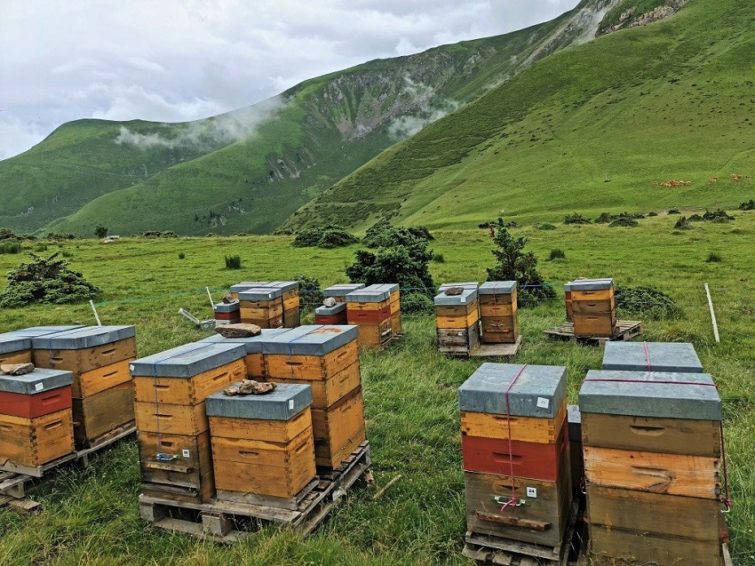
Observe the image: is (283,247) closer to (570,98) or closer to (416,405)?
(416,405)

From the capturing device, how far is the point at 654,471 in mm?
4066

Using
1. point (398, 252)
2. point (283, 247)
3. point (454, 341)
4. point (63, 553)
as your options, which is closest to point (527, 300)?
point (398, 252)

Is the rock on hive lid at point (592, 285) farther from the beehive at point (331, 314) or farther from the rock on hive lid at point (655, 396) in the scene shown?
the rock on hive lid at point (655, 396)

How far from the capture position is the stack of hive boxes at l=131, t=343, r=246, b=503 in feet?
17.8

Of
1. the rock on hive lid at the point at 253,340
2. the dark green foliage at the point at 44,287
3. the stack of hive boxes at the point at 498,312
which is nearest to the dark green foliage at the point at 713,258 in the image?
the stack of hive boxes at the point at 498,312

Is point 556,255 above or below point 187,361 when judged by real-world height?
below

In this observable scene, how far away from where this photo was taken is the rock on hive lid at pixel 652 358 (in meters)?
5.11

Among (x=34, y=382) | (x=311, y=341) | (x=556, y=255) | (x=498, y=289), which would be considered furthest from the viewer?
(x=556, y=255)

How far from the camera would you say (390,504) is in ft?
19.4

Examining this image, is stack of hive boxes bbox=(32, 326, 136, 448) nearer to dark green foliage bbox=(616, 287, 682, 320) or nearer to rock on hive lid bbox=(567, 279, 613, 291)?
rock on hive lid bbox=(567, 279, 613, 291)

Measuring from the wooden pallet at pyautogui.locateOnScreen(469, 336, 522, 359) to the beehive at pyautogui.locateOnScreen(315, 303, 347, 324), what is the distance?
352 centimetres

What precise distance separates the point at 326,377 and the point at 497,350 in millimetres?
6708

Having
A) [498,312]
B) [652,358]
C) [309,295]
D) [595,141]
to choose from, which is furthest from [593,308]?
[595,141]

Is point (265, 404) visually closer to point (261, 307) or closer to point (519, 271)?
point (261, 307)
